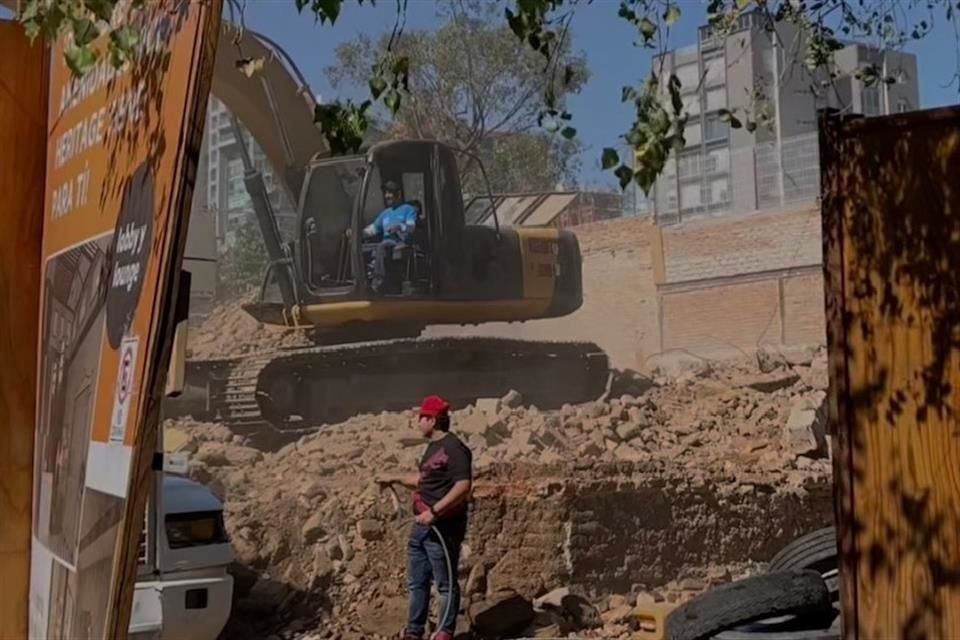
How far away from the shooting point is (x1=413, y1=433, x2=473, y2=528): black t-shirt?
24.6 feet

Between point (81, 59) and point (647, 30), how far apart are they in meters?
2.21

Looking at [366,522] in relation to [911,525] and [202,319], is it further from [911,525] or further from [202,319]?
[202,319]

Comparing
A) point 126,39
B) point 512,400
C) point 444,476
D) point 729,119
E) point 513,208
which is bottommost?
point 444,476

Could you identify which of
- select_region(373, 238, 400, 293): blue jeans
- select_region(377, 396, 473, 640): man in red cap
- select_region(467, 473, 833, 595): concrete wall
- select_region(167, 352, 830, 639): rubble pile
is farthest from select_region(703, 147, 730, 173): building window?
select_region(377, 396, 473, 640): man in red cap

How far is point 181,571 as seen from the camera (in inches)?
252

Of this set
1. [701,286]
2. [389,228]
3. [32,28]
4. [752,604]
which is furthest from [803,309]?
[32,28]

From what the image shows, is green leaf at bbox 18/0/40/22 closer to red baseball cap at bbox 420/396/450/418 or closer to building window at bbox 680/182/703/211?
red baseball cap at bbox 420/396/450/418

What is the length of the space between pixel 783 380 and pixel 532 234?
3.92 metres

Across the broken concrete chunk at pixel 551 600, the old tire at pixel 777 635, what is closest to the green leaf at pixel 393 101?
the old tire at pixel 777 635

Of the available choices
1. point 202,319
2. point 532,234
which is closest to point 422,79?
point 202,319

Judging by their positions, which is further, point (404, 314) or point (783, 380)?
point (783, 380)

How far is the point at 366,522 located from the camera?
1041 cm

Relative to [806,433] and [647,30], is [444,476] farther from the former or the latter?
[806,433]

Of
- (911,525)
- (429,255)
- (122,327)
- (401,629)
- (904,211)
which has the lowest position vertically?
(401,629)
